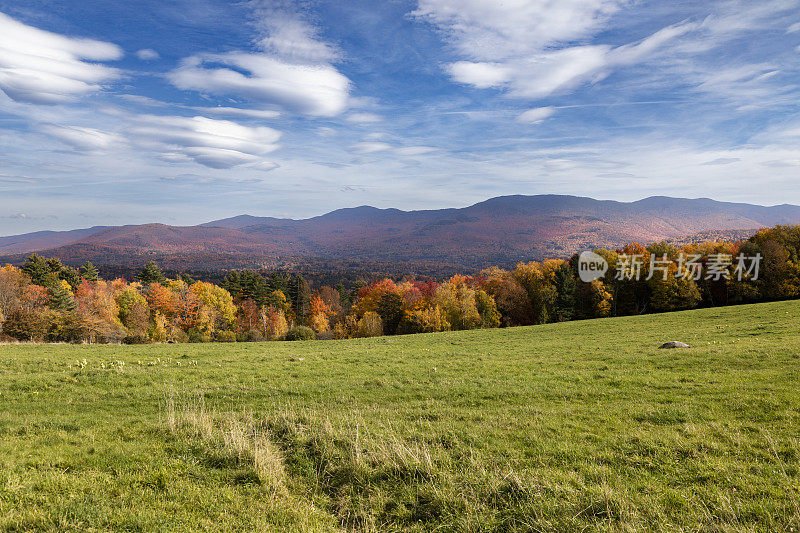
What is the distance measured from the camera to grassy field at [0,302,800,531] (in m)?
5.52

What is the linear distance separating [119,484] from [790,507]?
10.9 metres

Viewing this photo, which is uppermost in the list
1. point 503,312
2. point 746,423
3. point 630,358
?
point 746,423

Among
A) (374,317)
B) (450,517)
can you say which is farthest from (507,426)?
(374,317)

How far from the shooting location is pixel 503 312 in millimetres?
70125

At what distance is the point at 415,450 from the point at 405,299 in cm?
6652

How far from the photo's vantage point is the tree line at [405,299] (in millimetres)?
51500

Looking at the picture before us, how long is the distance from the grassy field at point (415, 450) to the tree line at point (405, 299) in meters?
35.8

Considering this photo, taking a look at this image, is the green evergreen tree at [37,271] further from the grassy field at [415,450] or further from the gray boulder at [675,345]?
the gray boulder at [675,345]

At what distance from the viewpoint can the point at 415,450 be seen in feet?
24.2

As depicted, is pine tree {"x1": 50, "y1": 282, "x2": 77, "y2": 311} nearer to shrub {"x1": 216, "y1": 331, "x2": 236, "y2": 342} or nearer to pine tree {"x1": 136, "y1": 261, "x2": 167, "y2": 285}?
shrub {"x1": 216, "y1": 331, "x2": 236, "y2": 342}

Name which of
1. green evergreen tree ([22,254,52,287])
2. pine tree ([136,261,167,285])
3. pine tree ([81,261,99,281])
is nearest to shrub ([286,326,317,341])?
pine tree ([136,261,167,285])

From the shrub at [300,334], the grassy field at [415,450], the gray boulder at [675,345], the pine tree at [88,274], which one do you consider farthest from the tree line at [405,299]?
the gray boulder at [675,345]

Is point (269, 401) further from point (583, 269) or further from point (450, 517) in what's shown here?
point (583, 269)

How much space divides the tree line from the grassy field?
118 ft
